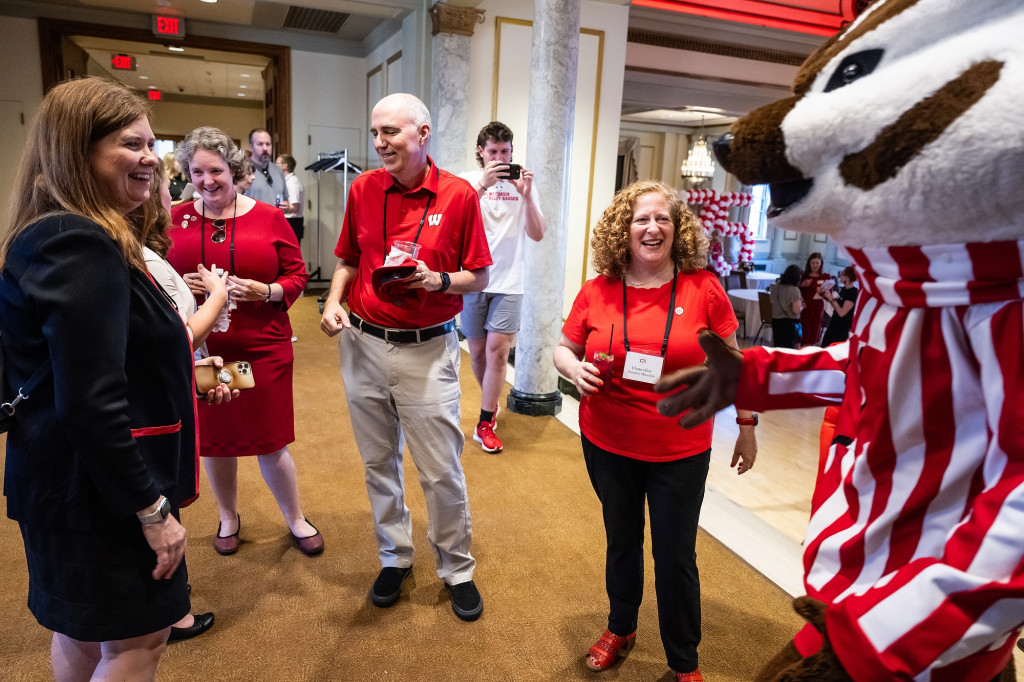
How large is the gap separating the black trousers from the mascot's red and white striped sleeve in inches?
35.5

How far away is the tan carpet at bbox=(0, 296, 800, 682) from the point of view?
1.92m

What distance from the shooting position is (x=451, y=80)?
A: 5.44 metres

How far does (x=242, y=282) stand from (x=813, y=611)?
1.93 metres

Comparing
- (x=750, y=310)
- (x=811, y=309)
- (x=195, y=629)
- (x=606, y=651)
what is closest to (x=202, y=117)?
(x=750, y=310)

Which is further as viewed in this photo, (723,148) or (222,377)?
(222,377)

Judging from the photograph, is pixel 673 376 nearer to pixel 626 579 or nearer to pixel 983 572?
pixel 983 572

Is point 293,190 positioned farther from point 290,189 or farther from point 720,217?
point 720,217

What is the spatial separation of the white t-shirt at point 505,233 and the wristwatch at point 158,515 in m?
2.42

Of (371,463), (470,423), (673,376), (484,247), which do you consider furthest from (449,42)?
(673,376)

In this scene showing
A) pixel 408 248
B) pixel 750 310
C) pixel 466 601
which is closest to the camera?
pixel 408 248

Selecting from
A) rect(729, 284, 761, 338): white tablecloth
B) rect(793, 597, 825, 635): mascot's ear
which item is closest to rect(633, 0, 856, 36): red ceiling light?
rect(729, 284, 761, 338): white tablecloth

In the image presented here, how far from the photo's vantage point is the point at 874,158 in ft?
2.13

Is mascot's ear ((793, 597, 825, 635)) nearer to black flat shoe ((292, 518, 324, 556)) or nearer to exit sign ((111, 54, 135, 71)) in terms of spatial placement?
black flat shoe ((292, 518, 324, 556))

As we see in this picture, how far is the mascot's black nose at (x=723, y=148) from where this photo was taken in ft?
2.56
